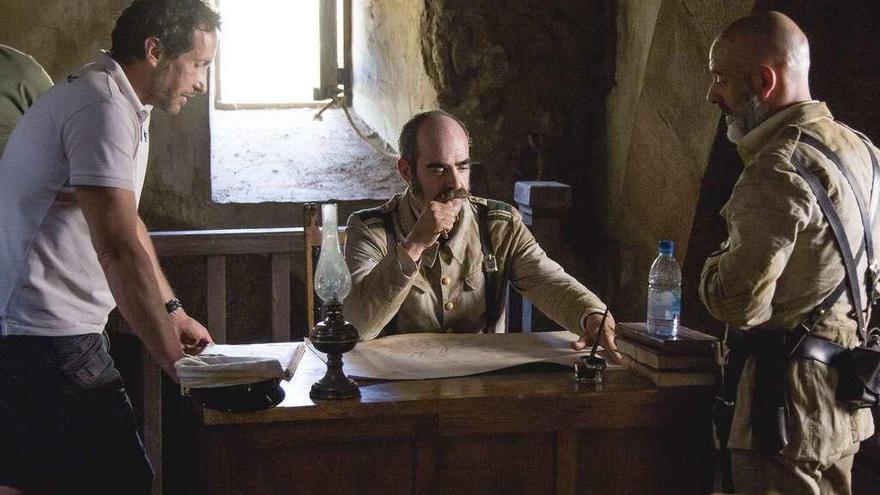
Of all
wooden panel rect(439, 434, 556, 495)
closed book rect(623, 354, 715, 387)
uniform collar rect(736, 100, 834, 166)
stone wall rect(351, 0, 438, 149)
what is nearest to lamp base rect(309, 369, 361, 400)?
wooden panel rect(439, 434, 556, 495)

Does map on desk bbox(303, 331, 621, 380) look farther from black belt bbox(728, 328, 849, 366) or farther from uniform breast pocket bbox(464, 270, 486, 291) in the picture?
black belt bbox(728, 328, 849, 366)

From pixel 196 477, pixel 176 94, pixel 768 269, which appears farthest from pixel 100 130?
pixel 768 269

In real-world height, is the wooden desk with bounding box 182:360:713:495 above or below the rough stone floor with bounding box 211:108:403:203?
below

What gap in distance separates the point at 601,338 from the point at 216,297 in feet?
5.00

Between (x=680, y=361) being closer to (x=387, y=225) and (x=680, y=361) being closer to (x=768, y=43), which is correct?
(x=768, y=43)

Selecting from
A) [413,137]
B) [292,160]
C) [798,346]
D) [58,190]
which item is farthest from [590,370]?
[292,160]

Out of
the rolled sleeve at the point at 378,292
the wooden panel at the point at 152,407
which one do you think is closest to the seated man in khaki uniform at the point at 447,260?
the rolled sleeve at the point at 378,292

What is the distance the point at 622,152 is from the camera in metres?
4.35

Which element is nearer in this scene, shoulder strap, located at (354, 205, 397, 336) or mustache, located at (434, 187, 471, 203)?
mustache, located at (434, 187, 471, 203)

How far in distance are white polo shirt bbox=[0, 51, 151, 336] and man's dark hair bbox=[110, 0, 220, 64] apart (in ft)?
0.38

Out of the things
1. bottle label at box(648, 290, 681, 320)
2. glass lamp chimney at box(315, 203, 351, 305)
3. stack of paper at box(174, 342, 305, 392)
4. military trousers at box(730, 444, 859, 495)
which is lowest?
military trousers at box(730, 444, 859, 495)

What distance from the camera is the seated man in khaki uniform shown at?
9.09ft

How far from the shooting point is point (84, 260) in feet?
8.01

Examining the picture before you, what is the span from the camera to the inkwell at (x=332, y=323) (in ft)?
7.18
